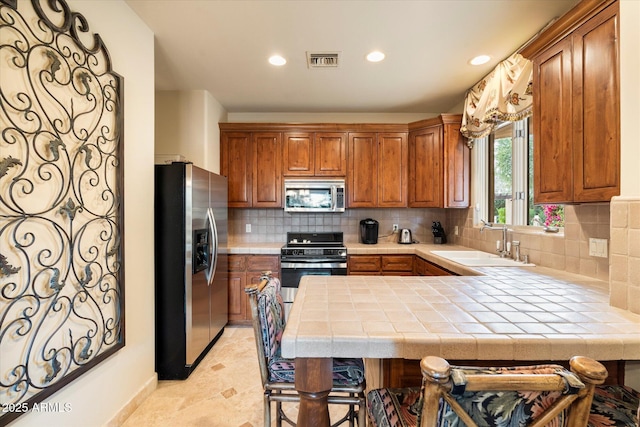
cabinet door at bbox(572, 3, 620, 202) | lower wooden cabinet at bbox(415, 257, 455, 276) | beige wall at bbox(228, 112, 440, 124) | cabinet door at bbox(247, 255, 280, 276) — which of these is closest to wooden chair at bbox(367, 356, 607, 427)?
cabinet door at bbox(572, 3, 620, 202)

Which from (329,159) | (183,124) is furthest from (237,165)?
(329,159)

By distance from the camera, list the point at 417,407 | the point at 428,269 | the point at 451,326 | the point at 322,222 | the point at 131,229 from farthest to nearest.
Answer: the point at 322,222
the point at 428,269
the point at 131,229
the point at 451,326
the point at 417,407

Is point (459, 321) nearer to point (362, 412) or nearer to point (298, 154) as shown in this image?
point (362, 412)

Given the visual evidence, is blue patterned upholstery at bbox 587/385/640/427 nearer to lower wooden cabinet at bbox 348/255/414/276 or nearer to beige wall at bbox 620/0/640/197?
beige wall at bbox 620/0/640/197

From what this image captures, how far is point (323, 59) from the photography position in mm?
2480

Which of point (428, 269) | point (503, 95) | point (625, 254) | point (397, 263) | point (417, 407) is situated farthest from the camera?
point (397, 263)

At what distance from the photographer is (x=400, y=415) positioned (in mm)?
947

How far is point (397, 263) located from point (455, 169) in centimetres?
126

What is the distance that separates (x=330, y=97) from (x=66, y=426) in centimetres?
336

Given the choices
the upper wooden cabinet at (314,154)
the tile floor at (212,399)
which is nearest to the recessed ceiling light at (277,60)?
the upper wooden cabinet at (314,154)

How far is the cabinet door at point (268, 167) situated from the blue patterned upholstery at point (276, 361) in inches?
87.8

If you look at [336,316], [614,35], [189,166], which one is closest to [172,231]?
[189,166]

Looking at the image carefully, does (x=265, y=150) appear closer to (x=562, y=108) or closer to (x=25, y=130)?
(x=25, y=130)

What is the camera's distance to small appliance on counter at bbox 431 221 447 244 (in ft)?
12.1
